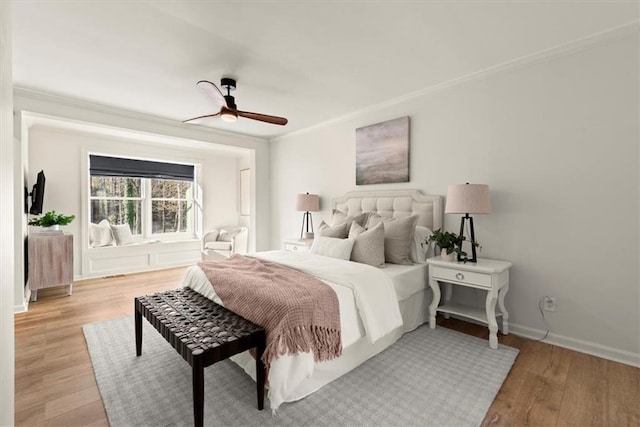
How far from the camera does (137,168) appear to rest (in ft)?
18.1

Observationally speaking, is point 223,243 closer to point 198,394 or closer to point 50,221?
point 50,221

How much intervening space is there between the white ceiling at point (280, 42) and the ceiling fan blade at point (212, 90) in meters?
0.26

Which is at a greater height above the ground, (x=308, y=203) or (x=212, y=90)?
(x=212, y=90)

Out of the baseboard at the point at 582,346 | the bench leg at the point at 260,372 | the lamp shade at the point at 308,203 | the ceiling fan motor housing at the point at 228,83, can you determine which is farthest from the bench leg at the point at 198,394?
the lamp shade at the point at 308,203

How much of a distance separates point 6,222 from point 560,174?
11.0 feet

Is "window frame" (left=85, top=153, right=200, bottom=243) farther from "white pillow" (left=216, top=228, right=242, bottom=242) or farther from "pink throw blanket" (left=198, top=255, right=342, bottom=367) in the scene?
"pink throw blanket" (left=198, top=255, right=342, bottom=367)

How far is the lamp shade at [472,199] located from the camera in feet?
8.70

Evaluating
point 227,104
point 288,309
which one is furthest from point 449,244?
point 227,104

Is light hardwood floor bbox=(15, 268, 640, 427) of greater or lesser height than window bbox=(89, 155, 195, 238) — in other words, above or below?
below

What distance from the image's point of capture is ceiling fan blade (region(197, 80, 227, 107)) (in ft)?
8.46

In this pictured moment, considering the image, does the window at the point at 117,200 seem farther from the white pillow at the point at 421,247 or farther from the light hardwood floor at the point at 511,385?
the white pillow at the point at 421,247

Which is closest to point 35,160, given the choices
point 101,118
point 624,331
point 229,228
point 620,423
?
point 101,118

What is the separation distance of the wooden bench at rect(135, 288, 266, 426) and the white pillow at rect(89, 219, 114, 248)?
357cm

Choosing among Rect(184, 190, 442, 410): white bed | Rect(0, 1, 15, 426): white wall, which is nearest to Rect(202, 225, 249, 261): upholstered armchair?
Rect(184, 190, 442, 410): white bed
